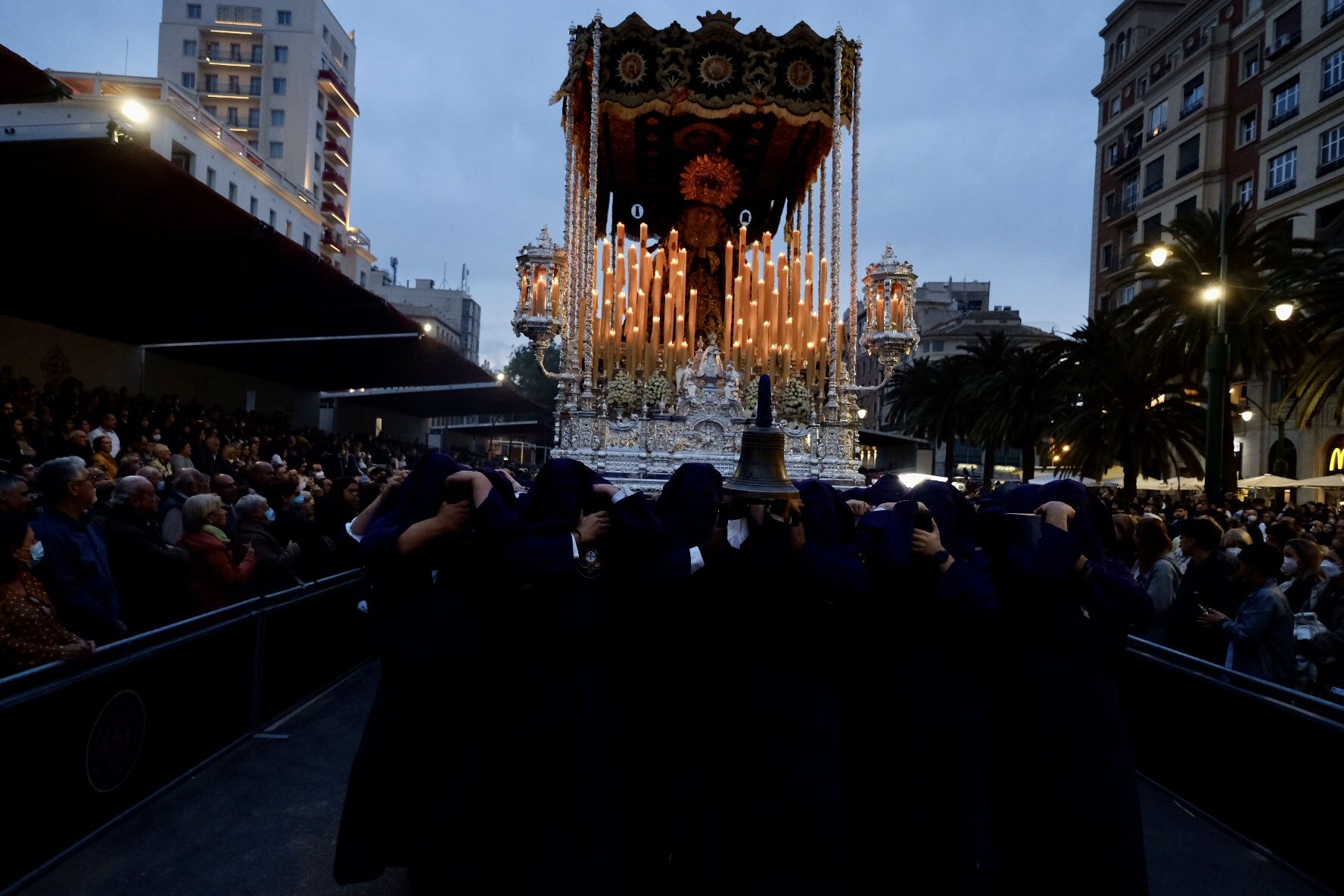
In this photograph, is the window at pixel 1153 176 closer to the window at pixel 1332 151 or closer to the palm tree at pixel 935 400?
the window at pixel 1332 151

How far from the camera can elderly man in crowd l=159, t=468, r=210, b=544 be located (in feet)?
21.5

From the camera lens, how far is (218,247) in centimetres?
1315

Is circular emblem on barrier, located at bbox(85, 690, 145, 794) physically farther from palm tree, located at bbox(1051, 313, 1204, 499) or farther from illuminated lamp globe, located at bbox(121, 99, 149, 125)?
illuminated lamp globe, located at bbox(121, 99, 149, 125)

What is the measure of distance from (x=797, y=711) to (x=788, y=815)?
420 mm

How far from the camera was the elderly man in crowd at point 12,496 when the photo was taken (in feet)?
15.7

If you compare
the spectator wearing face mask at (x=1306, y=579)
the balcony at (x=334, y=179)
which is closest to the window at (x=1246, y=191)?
the spectator wearing face mask at (x=1306, y=579)

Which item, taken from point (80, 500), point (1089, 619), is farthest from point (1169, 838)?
point (80, 500)

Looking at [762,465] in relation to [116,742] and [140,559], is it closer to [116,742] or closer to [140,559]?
[116,742]

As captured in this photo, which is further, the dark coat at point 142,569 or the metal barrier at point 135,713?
the dark coat at point 142,569

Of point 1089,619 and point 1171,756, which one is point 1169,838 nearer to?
point 1171,756

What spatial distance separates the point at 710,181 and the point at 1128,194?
120 feet

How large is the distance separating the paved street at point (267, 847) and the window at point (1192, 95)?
43.1 meters

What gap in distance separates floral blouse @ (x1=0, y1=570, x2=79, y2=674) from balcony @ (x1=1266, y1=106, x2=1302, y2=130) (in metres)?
39.8

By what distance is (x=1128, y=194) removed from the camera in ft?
147
